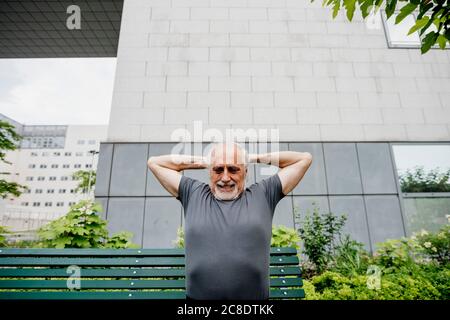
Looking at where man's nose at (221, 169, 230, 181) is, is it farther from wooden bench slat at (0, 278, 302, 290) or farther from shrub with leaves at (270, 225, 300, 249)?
shrub with leaves at (270, 225, 300, 249)

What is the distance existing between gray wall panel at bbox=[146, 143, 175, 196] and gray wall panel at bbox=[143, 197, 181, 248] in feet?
0.44

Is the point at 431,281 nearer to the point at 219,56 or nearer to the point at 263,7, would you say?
the point at 219,56

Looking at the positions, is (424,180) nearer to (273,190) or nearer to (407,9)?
(407,9)

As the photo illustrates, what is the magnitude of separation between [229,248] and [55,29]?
11.7 meters

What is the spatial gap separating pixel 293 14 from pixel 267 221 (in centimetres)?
680

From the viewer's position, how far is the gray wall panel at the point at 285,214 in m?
5.70

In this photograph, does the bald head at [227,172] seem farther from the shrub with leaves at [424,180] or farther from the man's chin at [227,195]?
the shrub with leaves at [424,180]

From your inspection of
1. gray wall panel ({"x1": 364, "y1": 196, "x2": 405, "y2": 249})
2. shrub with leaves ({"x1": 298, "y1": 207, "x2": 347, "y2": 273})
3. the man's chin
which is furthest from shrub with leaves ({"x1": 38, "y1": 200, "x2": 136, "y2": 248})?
gray wall panel ({"x1": 364, "y1": 196, "x2": 405, "y2": 249})

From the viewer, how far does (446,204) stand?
6.09m

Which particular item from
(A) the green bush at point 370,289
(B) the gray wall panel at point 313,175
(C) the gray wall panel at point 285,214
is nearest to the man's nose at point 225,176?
(A) the green bush at point 370,289

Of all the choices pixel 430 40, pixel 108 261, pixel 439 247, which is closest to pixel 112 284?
pixel 108 261

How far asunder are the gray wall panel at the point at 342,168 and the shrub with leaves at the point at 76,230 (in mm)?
4803
